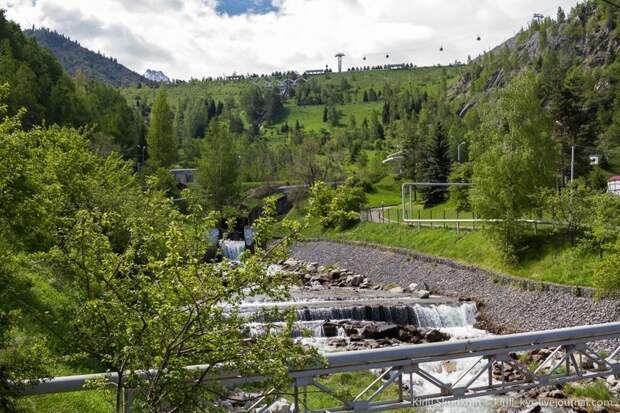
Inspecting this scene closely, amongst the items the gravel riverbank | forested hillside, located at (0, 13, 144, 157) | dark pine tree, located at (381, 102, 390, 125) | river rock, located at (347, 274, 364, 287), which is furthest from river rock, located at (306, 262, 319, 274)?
dark pine tree, located at (381, 102, 390, 125)

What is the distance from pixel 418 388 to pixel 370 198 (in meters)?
65.5

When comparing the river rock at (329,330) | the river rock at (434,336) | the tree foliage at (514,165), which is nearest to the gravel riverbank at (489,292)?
the tree foliage at (514,165)

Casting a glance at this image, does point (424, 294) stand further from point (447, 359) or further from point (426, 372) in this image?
point (426, 372)

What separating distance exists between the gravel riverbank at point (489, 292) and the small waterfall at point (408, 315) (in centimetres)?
158

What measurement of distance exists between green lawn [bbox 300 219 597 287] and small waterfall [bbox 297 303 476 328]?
4.90 meters

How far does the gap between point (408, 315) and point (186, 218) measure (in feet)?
85.0

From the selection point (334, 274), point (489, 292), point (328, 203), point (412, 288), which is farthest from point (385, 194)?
point (328, 203)

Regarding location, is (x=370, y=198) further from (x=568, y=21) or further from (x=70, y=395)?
(x=568, y=21)

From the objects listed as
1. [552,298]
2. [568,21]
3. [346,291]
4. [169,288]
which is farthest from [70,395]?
[568,21]

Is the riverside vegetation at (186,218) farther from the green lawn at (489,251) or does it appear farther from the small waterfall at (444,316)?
the small waterfall at (444,316)

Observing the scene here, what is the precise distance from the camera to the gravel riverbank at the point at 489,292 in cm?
2902

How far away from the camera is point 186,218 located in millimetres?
9133

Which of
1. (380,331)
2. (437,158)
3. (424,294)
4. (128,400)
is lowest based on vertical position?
(424,294)

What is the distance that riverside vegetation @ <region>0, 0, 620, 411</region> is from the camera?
26.4 feet
